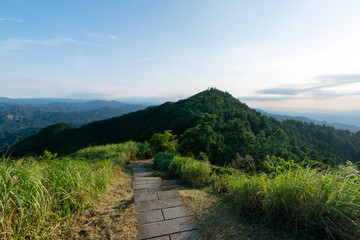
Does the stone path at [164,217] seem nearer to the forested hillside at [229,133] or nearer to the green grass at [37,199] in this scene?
the green grass at [37,199]

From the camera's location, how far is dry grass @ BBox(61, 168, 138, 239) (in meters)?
2.03

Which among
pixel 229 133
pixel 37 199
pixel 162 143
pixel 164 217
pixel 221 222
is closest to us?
pixel 37 199

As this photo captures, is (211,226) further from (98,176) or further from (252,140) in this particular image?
(252,140)

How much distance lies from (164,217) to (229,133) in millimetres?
19853

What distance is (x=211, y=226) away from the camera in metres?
2.26

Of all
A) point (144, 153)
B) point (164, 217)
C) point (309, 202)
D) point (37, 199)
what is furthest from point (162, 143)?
point (309, 202)

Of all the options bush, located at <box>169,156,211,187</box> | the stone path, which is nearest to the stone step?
the stone path

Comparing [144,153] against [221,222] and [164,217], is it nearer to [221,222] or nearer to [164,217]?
[164,217]

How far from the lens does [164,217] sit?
2.44 meters

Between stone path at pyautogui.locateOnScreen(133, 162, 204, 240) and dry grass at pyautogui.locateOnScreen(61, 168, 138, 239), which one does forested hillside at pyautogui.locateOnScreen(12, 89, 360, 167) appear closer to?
stone path at pyautogui.locateOnScreen(133, 162, 204, 240)

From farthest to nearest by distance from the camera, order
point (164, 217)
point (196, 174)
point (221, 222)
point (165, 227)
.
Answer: point (196, 174)
point (164, 217)
point (221, 222)
point (165, 227)

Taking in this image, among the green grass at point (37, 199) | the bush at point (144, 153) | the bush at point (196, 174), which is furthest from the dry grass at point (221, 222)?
the bush at point (144, 153)

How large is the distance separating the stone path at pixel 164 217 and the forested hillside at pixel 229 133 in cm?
1136

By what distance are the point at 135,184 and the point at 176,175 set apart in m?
1.19
